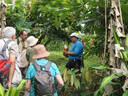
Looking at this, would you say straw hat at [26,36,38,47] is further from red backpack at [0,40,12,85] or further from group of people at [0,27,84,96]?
red backpack at [0,40,12,85]

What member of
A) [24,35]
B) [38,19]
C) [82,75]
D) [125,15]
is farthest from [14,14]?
[125,15]

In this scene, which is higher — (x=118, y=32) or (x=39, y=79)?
(x=118, y=32)

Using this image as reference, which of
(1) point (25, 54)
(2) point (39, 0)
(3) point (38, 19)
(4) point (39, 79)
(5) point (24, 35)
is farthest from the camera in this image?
(3) point (38, 19)

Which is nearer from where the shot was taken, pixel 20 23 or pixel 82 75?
pixel 82 75

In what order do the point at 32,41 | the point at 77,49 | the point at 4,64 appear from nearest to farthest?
the point at 4,64
the point at 32,41
the point at 77,49

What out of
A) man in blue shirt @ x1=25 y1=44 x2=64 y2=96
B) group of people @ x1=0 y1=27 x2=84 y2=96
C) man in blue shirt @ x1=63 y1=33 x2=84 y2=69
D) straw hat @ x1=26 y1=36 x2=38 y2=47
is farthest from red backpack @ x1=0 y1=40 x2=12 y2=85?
man in blue shirt @ x1=63 y1=33 x2=84 y2=69

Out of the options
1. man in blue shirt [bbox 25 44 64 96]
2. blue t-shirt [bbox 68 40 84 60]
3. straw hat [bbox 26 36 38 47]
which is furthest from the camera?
blue t-shirt [bbox 68 40 84 60]

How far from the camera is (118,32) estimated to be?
2639 millimetres

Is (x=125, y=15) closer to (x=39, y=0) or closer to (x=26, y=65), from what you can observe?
(x=26, y=65)

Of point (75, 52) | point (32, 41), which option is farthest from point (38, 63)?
point (75, 52)

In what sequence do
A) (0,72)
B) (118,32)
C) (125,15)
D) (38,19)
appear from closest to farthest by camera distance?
1. (118,32)
2. (0,72)
3. (125,15)
4. (38,19)

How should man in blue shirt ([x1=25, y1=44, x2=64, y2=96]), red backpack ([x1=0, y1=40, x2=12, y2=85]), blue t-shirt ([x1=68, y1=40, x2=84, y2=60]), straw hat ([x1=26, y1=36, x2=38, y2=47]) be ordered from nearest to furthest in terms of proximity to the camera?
man in blue shirt ([x1=25, y1=44, x2=64, y2=96]), red backpack ([x1=0, y1=40, x2=12, y2=85]), straw hat ([x1=26, y1=36, x2=38, y2=47]), blue t-shirt ([x1=68, y1=40, x2=84, y2=60])

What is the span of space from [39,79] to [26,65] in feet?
6.01

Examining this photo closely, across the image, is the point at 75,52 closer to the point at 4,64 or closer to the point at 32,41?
the point at 32,41
